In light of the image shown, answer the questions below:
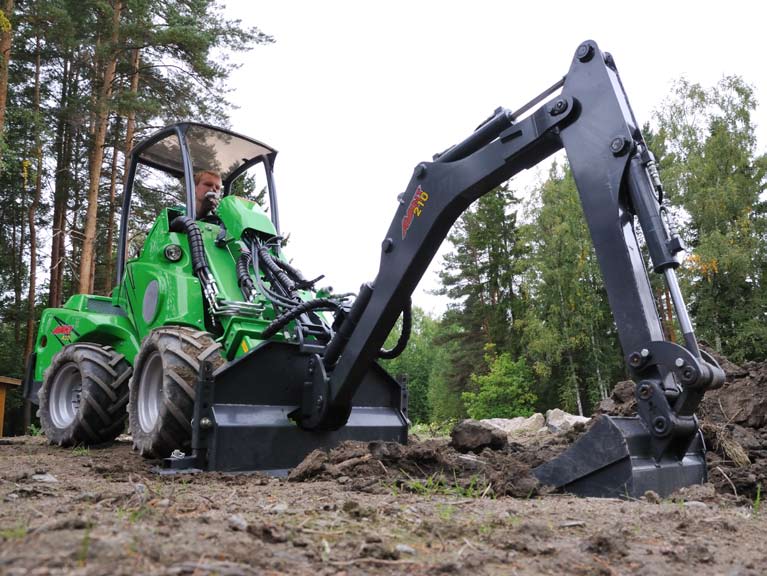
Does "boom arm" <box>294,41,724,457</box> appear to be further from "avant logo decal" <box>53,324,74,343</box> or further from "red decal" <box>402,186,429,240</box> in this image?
"avant logo decal" <box>53,324,74,343</box>

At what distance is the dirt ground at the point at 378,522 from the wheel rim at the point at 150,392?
0.72 metres

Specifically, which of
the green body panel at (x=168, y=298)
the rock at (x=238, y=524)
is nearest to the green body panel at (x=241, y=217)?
the green body panel at (x=168, y=298)

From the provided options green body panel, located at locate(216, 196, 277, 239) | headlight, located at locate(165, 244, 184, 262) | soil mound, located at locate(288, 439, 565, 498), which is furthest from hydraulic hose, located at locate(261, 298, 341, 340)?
headlight, located at locate(165, 244, 184, 262)

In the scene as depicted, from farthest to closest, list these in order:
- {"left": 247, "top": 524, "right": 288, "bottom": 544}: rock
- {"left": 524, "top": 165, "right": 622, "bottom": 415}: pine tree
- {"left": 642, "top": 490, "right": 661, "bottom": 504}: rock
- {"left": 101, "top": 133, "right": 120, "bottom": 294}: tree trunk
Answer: {"left": 524, "top": 165, "right": 622, "bottom": 415}: pine tree < {"left": 101, "top": 133, "right": 120, "bottom": 294}: tree trunk < {"left": 642, "top": 490, "right": 661, "bottom": 504}: rock < {"left": 247, "top": 524, "right": 288, "bottom": 544}: rock

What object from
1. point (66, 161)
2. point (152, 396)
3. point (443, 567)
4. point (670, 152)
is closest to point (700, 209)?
point (670, 152)

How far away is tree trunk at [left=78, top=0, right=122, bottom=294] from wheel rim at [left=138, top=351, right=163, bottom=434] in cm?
1094

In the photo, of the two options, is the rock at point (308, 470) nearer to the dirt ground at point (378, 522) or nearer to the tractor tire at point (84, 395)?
the dirt ground at point (378, 522)

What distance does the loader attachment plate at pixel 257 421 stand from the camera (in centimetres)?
426

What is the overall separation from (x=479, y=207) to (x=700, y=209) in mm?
11171

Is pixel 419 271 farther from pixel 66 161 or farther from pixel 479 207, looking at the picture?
pixel 479 207

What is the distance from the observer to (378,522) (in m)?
2.45

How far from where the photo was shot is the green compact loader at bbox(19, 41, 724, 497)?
3213 millimetres

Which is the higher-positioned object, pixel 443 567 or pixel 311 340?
pixel 311 340

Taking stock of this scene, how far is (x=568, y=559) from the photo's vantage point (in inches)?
79.0
